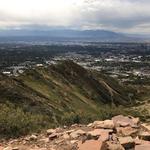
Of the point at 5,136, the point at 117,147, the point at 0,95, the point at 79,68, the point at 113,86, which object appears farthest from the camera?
the point at 113,86

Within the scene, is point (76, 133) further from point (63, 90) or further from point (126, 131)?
point (63, 90)

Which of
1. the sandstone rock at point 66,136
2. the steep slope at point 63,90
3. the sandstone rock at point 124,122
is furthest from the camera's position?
the steep slope at point 63,90

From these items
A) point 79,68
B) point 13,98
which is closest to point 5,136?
point 13,98

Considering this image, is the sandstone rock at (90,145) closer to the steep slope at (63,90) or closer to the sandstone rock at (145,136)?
the sandstone rock at (145,136)

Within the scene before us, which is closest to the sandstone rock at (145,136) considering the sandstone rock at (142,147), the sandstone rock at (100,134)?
the sandstone rock at (100,134)

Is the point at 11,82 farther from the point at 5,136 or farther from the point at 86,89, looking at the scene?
the point at 5,136

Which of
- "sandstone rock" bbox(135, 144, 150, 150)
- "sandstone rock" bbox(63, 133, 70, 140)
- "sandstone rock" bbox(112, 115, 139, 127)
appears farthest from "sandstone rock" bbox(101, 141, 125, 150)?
"sandstone rock" bbox(112, 115, 139, 127)

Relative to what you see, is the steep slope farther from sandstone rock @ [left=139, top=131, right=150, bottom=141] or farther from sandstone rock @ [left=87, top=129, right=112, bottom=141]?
sandstone rock @ [left=139, top=131, right=150, bottom=141]
